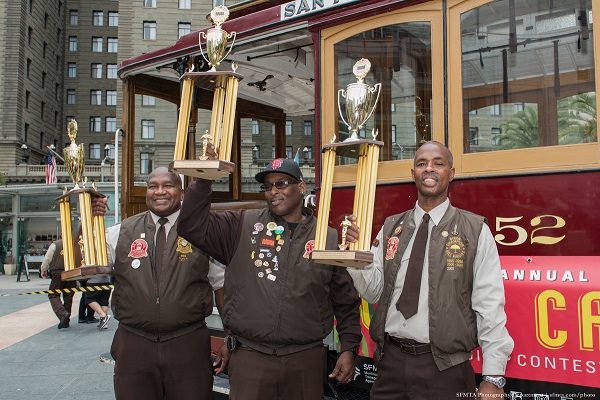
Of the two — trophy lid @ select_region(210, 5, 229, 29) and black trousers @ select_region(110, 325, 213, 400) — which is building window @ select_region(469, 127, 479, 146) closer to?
trophy lid @ select_region(210, 5, 229, 29)

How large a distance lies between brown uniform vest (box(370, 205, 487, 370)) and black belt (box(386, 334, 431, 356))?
0.16 feet

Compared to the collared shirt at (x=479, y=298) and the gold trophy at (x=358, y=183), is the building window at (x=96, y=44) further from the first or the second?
the collared shirt at (x=479, y=298)

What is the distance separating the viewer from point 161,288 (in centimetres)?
309

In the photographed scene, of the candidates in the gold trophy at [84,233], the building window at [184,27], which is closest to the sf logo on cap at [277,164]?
the gold trophy at [84,233]

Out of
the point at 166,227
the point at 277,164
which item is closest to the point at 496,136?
the point at 277,164

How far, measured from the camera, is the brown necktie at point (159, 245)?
3.15 metres

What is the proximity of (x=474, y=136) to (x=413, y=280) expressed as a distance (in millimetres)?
1011

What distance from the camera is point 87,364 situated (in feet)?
20.9

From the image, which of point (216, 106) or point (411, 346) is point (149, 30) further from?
point (411, 346)

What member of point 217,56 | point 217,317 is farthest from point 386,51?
point 217,317

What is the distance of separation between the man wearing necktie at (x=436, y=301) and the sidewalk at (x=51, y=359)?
3.54 metres

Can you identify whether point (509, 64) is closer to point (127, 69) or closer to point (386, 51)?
point (386, 51)

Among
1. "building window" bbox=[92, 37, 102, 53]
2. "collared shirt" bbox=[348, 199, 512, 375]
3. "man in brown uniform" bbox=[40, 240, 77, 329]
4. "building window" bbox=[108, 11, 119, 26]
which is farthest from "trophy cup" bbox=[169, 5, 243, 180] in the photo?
"building window" bbox=[108, 11, 119, 26]

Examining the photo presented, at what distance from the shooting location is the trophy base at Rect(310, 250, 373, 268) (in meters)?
2.30
